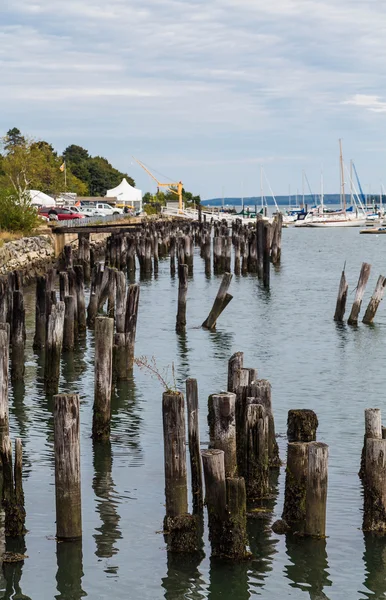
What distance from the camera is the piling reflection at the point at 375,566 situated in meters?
10.7

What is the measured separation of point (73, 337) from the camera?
2384cm

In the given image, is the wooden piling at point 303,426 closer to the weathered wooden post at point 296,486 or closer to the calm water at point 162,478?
the calm water at point 162,478

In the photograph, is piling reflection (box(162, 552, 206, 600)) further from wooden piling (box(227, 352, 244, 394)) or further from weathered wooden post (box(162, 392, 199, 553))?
wooden piling (box(227, 352, 244, 394))

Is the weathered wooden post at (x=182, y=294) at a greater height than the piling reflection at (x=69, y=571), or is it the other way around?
the weathered wooden post at (x=182, y=294)

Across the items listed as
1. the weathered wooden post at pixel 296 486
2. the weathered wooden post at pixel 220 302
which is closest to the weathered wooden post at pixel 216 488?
the weathered wooden post at pixel 296 486

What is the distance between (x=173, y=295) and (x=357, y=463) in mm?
26877

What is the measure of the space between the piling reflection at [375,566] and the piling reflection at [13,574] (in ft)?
11.6

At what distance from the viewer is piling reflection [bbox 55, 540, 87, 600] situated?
10.7 meters

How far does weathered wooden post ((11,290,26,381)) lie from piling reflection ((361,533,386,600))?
10.7 metres

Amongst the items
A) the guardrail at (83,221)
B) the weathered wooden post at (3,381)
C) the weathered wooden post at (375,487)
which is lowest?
the weathered wooden post at (375,487)

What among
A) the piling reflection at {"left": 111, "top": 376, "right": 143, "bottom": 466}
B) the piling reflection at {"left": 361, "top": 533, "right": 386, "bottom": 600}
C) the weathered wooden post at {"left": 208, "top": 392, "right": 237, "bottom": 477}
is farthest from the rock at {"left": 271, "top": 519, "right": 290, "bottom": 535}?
the piling reflection at {"left": 111, "top": 376, "right": 143, "bottom": 466}

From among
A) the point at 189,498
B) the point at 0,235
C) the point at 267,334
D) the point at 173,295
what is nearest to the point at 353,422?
the point at 189,498

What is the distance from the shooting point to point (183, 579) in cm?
1085

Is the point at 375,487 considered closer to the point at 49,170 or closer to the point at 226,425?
the point at 226,425
